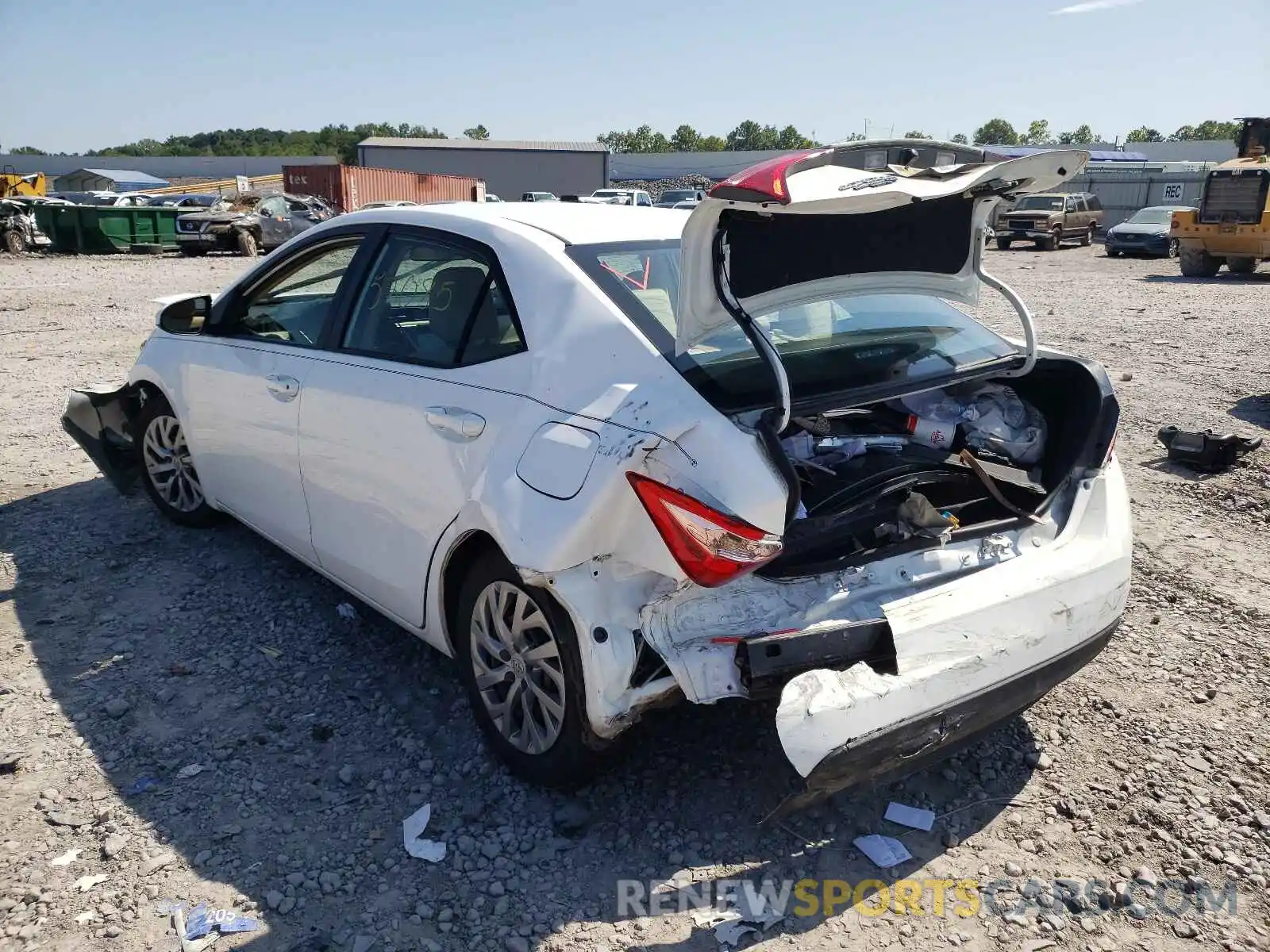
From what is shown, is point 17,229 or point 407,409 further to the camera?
point 17,229

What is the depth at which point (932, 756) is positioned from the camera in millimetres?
2582

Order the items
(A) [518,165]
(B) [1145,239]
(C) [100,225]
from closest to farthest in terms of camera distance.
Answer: (C) [100,225], (B) [1145,239], (A) [518,165]

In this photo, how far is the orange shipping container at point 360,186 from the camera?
113ft

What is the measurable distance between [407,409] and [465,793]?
127cm

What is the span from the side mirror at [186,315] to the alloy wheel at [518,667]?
8.25 feet

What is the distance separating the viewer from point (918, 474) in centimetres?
287

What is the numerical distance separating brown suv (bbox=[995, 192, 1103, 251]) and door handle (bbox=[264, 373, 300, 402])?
2789 centimetres

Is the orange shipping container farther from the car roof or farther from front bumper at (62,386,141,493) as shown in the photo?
the car roof

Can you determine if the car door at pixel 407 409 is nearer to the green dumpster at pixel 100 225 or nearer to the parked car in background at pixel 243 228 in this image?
the parked car in background at pixel 243 228

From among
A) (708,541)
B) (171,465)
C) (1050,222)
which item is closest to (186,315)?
(171,465)

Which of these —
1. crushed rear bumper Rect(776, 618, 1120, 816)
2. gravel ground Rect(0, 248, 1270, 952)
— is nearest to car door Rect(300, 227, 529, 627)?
gravel ground Rect(0, 248, 1270, 952)

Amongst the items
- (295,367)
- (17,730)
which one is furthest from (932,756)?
(17,730)

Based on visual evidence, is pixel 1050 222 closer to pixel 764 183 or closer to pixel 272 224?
pixel 272 224

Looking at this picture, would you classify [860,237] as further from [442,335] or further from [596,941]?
[596,941]
